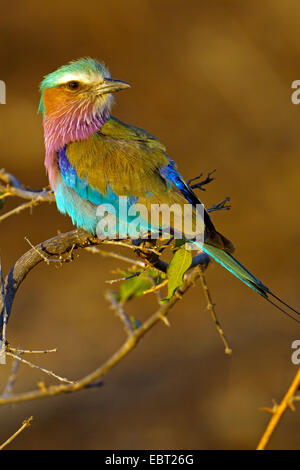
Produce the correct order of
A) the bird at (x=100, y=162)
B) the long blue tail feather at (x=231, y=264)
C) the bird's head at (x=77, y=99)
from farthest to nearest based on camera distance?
1. the bird's head at (x=77, y=99)
2. the bird at (x=100, y=162)
3. the long blue tail feather at (x=231, y=264)

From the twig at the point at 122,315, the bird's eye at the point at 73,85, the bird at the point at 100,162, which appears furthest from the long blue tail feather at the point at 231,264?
the bird's eye at the point at 73,85

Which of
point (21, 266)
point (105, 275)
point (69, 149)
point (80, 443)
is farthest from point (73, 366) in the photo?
point (21, 266)

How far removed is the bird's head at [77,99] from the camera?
3633 millimetres

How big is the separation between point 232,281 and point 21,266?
19.5ft

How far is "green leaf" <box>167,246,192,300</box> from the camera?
2561 millimetres

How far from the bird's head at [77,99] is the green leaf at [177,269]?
1.19 meters

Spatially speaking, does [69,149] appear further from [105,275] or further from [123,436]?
[105,275]

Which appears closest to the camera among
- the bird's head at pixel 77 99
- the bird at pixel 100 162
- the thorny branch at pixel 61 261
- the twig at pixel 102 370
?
the twig at pixel 102 370

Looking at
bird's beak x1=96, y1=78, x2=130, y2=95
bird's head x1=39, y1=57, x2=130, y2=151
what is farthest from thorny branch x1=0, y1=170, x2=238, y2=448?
bird's beak x1=96, y1=78, x2=130, y2=95

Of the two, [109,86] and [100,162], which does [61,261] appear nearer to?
[100,162]

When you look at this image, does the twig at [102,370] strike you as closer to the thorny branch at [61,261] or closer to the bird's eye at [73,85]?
the thorny branch at [61,261]

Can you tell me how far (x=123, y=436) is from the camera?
6.64 metres

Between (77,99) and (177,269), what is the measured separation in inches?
61.5

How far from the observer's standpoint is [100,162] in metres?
3.39
